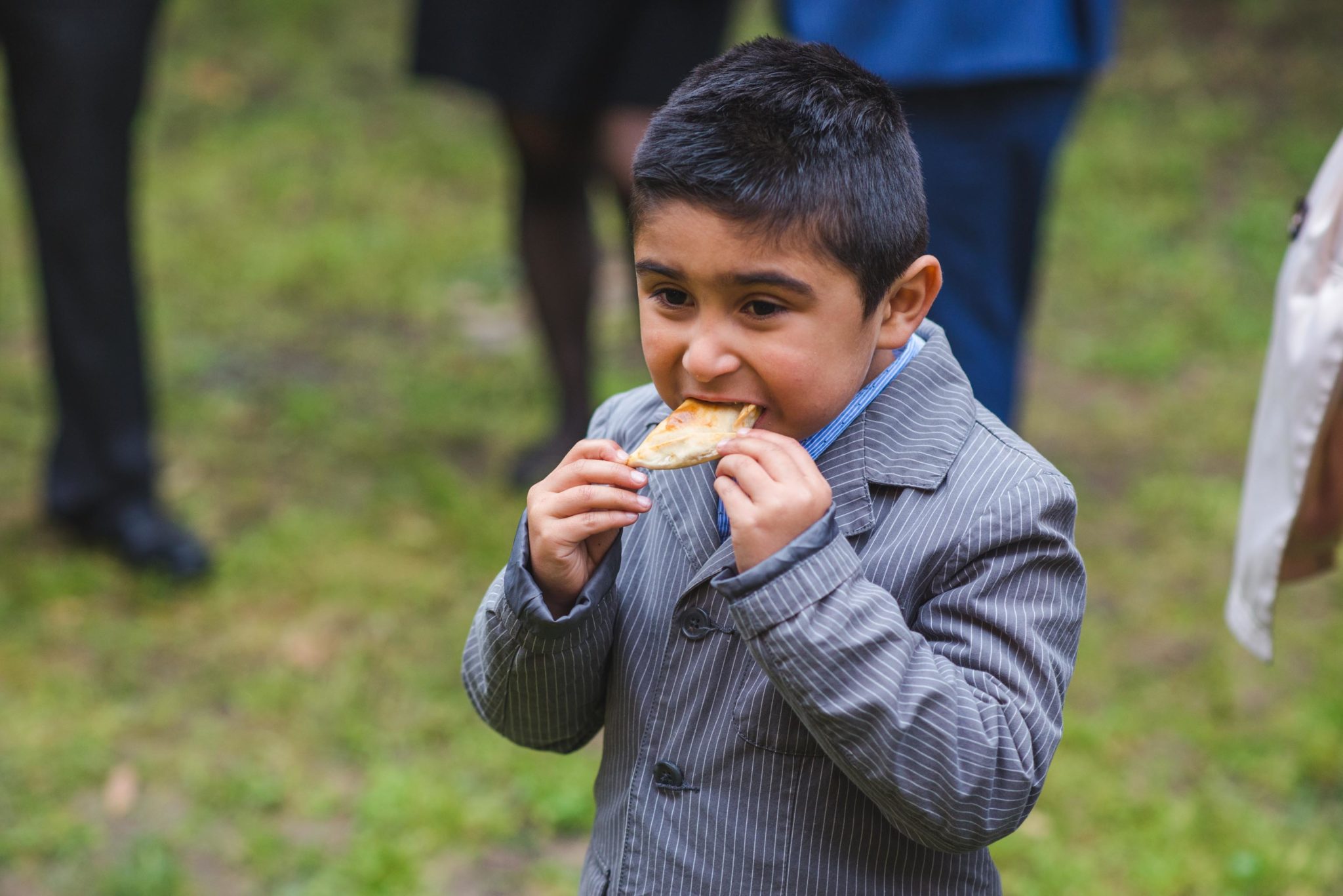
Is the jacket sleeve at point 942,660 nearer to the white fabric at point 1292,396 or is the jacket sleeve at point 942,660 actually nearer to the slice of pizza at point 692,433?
the slice of pizza at point 692,433

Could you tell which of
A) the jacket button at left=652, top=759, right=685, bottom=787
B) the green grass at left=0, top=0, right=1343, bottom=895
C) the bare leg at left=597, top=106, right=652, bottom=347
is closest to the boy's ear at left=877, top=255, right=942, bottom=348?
the jacket button at left=652, top=759, right=685, bottom=787

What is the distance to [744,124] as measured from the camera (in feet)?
4.16

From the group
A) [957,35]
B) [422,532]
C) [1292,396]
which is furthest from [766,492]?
[422,532]

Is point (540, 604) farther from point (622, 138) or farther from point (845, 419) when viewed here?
point (622, 138)

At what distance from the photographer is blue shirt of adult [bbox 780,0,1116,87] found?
2.30 metres

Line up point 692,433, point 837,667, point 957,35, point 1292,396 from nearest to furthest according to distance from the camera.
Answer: point 837,667 < point 692,433 < point 1292,396 < point 957,35

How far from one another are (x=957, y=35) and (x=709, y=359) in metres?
1.26

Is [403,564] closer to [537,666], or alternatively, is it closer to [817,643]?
[537,666]

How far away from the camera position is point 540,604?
1.34 metres

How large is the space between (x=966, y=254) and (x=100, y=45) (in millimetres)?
1952

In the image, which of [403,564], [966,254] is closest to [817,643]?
[966,254]

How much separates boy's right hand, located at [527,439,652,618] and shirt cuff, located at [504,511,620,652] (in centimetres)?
1

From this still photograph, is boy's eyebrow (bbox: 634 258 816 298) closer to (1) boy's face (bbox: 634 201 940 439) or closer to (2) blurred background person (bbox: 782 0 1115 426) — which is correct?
(1) boy's face (bbox: 634 201 940 439)

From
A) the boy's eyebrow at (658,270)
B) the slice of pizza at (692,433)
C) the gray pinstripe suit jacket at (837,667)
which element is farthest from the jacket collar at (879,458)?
the boy's eyebrow at (658,270)
